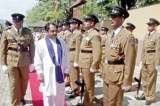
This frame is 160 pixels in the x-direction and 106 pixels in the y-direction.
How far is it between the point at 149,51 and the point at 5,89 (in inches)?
170

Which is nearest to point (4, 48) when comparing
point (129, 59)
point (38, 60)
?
point (38, 60)

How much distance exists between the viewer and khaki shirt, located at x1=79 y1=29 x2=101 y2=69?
245 inches

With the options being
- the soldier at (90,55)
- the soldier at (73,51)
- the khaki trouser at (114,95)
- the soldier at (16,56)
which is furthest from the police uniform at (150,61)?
the soldier at (16,56)

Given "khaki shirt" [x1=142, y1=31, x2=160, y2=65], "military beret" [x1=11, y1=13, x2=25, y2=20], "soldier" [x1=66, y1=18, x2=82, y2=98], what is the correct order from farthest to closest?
"soldier" [x1=66, y1=18, x2=82, y2=98] < "khaki shirt" [x1=142, y1=31, x2=160, y2=65] < "military beret" [x1=11, y1=13, x2=25, y2=20]

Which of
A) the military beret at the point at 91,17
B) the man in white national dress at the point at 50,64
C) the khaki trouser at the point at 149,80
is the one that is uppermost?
the military beret at the point at 91,17

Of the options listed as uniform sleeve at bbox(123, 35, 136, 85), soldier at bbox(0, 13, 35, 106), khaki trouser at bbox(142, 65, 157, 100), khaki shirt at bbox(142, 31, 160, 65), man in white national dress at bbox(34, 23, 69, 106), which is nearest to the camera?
uniform sleeve at bbox(123, 35, 136, 85)

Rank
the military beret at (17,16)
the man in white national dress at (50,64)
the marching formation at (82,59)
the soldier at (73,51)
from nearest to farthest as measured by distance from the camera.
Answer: the marching formation at (82,59) → the man in white national dress at (50,64) → the military beret at (17,16) → the soldier at (73,51)

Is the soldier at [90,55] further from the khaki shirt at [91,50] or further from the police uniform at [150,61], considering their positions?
the police uniform at [150,61]

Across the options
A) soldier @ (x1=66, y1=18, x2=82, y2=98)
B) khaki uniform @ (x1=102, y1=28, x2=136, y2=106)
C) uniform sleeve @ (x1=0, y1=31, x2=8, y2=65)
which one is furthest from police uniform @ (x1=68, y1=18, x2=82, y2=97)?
khaki uniform @ (x1=102, y1=28, x2=136, y2=106)

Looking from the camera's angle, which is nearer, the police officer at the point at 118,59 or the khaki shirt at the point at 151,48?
the police officer at the point at 118,59

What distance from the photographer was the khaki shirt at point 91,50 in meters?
6.23

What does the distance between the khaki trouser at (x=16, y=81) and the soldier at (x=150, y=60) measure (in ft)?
9.40

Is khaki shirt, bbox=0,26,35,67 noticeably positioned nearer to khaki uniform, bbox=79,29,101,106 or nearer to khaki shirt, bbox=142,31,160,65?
khaki uniform, bbox=79,29,101,106

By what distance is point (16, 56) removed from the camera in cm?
668
